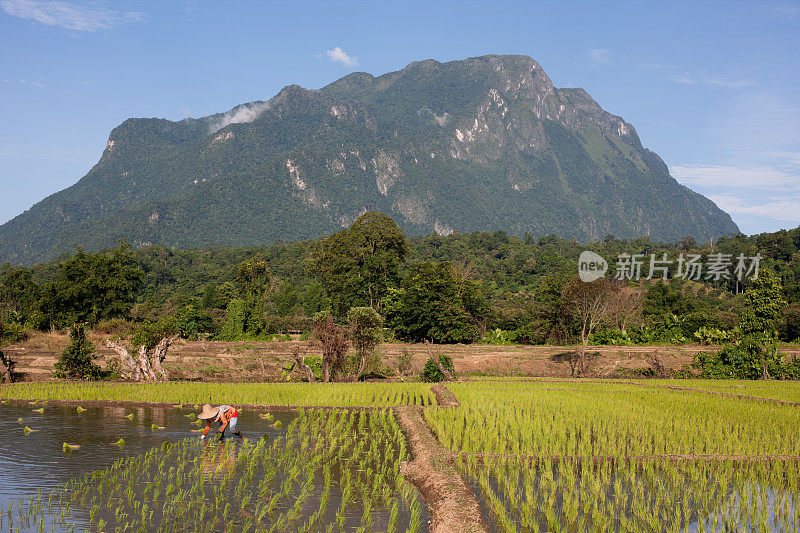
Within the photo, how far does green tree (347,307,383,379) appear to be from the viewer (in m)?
26.3

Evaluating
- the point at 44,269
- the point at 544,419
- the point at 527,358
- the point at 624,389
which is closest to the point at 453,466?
the point at 544,419

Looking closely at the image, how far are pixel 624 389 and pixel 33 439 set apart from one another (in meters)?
19.0

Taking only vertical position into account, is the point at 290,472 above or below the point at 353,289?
below

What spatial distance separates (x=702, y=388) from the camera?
2430 centimetres

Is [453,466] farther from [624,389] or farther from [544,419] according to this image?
[624,389]

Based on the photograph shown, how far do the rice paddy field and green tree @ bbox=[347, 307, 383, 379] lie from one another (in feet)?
21.4

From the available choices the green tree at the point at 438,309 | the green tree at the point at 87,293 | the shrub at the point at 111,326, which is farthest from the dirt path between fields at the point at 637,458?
the green tree at the point at 87,293

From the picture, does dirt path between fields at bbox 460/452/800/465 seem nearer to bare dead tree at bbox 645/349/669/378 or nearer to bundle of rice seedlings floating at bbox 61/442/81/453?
bundle of rice seedlings floating at bbox 61/442/81/453

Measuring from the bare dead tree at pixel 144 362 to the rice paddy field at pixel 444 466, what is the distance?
4.27m

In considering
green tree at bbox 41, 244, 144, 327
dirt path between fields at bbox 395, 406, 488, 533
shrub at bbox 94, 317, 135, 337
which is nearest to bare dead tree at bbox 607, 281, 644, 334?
shrub at bbox 94, 317, 135, 337

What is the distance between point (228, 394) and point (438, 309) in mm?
19556

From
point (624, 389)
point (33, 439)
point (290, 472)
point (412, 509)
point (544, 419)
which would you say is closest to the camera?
point (412, 509)

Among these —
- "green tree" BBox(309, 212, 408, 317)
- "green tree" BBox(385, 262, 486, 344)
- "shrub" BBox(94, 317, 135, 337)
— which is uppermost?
"green tree" BBox(309, 212, 408, 317)

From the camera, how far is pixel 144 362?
966 inches
